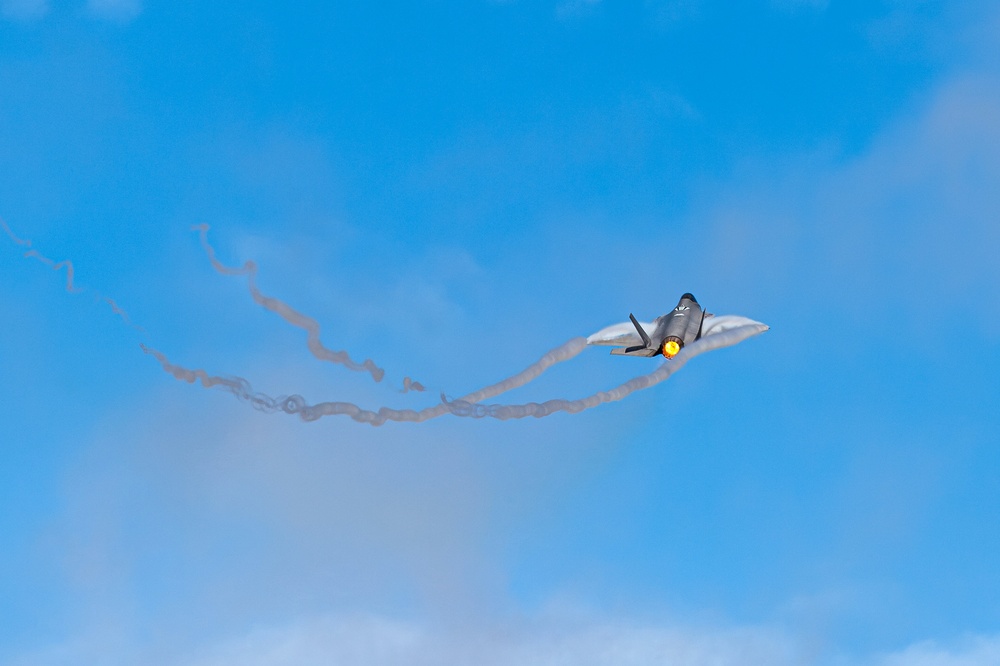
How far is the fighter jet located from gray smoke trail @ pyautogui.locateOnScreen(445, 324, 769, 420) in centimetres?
113

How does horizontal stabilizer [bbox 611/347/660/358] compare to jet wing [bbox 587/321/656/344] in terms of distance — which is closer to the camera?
horizontal stabilizer [bbox 611/347/660/358]

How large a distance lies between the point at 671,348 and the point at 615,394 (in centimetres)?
1095

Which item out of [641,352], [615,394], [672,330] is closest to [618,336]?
[641,352]

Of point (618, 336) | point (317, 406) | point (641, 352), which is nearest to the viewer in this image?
point (317, 406)

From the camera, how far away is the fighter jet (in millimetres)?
73125

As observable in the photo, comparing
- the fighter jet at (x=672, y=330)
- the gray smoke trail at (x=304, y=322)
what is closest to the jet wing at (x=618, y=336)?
the fighter jet at (x=672, y=330)

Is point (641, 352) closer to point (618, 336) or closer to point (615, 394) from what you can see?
point (618, 336)

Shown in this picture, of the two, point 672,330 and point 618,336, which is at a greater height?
point 618,336

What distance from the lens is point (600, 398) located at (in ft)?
206

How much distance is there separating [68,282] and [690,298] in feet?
137

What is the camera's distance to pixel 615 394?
6350 cm

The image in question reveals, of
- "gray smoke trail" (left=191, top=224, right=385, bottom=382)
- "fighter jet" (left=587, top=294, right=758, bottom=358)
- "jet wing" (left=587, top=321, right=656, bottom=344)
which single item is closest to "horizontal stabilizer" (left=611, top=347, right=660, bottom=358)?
"fighter jet" (left=587, top=294, right=758, bottom=358)

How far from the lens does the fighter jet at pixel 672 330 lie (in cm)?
7312

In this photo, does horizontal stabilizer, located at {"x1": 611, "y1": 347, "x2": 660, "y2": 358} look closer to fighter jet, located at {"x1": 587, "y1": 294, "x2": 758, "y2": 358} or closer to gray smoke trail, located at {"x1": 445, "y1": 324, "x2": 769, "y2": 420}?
fighter jet, located at {"x1": 587, "y1": 294, "x2": 758, "y2": 358}
